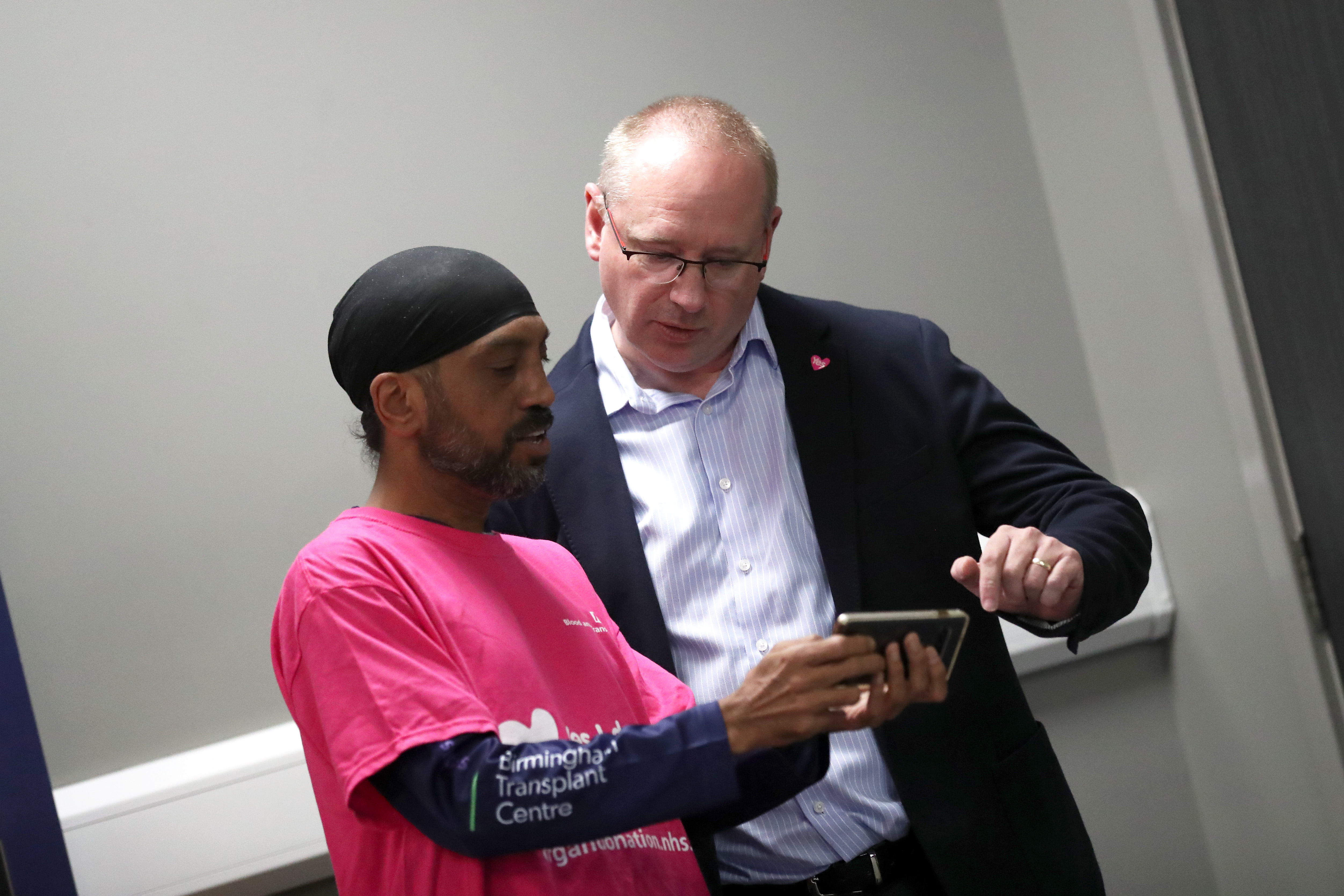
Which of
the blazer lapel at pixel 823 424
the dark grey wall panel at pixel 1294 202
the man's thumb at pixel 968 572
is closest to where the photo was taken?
the man's thumb at pixel 968 572

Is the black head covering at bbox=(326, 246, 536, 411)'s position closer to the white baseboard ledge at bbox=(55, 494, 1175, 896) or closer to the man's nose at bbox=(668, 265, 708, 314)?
the man's nose at bbox=(668, 265, 708, 314)

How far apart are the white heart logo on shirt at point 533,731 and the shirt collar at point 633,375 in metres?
0.74

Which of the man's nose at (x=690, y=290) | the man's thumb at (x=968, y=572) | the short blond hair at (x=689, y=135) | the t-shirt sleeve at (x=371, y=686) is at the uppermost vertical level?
the short blond hair at (x=689, y=135)

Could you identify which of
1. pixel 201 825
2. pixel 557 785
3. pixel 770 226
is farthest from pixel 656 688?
pixel 201 825

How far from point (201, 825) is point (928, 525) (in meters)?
1.53

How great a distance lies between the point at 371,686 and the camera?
1090 mm

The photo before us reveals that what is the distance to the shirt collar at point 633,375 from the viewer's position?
187cm

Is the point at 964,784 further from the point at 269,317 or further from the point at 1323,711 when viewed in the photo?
the point at 269,317

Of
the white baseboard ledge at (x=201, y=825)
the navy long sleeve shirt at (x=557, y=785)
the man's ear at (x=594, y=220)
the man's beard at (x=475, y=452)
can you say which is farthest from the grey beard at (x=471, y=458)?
the white baseboard ledge at (x=201, y=825)

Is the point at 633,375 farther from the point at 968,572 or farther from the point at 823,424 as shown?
the point at 968,572

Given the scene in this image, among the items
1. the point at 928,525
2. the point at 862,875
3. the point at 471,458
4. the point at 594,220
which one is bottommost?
the point at 862,875

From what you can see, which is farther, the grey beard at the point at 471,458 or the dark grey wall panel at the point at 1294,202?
the dark grey wall panel at the point at 1294,202

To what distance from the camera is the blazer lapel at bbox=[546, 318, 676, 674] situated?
171 cm

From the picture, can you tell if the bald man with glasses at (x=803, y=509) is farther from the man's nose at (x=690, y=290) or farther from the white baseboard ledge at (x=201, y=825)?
the white baseboard ledge at (x=201, y=825)
